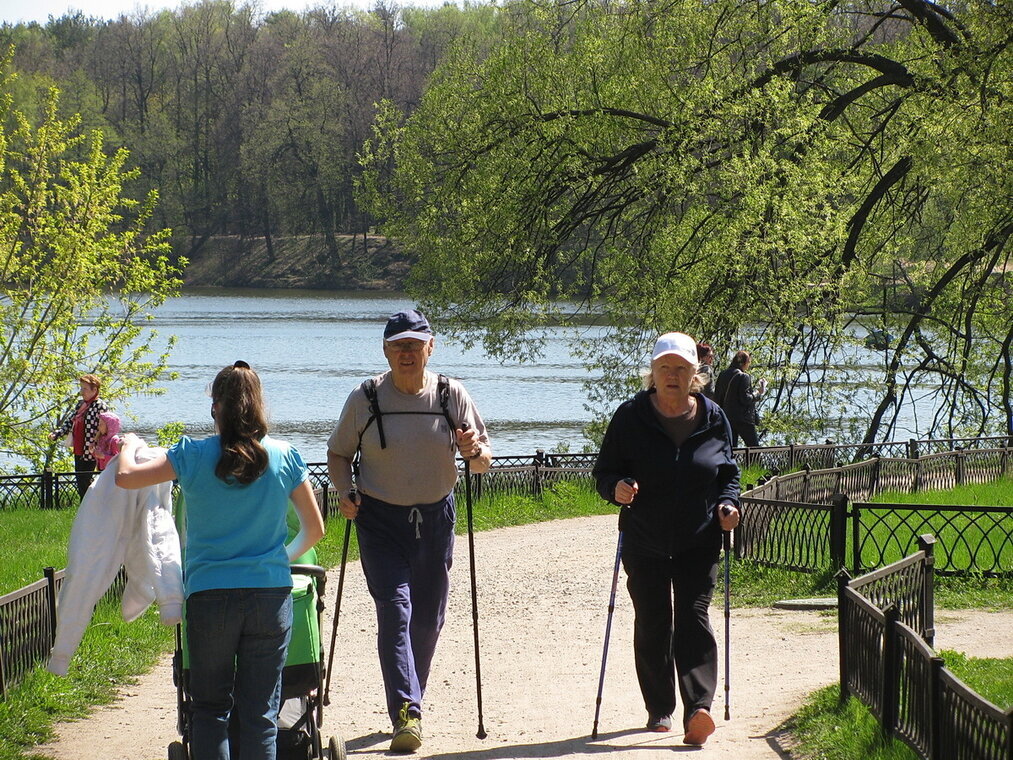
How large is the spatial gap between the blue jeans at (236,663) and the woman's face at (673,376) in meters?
2.20

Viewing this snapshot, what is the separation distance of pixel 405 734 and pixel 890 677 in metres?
2.17

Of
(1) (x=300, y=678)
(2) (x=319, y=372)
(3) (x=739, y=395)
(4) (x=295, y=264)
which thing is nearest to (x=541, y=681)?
(1) (x=300, y=678)

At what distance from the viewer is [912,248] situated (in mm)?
22938

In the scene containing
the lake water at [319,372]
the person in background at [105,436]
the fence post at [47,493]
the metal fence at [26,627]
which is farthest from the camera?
the lake water at [319,372]

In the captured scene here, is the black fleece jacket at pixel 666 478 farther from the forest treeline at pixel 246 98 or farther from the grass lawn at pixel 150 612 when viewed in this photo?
the forest treeline at pixel 246 98

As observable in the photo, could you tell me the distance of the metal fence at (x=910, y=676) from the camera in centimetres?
469

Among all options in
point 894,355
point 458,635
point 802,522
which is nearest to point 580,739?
point 458,635

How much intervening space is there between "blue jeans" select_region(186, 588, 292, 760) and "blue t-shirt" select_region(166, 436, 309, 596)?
60 mm

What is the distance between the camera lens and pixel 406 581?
6113 millimetres

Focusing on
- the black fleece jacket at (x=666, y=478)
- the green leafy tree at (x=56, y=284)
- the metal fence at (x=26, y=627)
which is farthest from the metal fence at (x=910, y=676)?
the green leafy tree at (x=56, y=284)

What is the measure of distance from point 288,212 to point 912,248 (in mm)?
64577

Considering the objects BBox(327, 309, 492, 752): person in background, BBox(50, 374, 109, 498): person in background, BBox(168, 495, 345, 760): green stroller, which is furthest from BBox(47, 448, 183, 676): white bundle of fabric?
BBox(50, 374, 109, 498): person in background

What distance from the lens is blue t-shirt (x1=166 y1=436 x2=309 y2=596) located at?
4652 mm

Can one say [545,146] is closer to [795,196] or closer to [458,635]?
[795,196]
